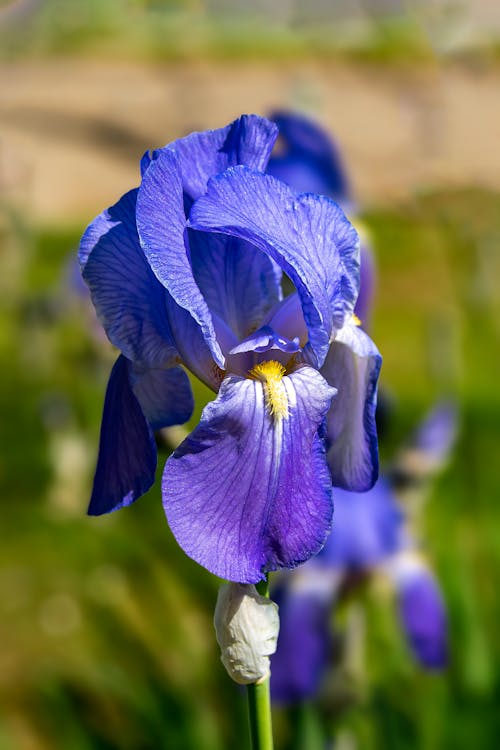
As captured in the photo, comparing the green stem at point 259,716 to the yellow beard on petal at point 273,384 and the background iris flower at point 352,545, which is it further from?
the background iris flower at point 352,545

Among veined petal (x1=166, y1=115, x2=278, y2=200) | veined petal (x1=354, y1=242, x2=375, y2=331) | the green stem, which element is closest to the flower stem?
the green stem

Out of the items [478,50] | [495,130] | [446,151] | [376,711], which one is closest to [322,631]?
[376,711]

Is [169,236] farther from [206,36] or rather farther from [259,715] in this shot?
[206,36]

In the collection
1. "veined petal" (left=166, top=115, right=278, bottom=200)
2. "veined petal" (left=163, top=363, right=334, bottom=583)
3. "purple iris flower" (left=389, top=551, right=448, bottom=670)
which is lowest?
"purple iris flower" (left=389, top=551, right=448, bottom=670)

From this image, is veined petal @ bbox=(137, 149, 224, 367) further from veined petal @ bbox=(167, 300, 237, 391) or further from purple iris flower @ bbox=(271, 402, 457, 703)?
purple iris flower @ bbox=(271, 402, 457, 703)

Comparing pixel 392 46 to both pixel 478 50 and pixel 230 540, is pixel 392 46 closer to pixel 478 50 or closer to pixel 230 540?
pixel 478 50

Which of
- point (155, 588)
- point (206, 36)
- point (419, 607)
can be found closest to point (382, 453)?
point (155, 588)
